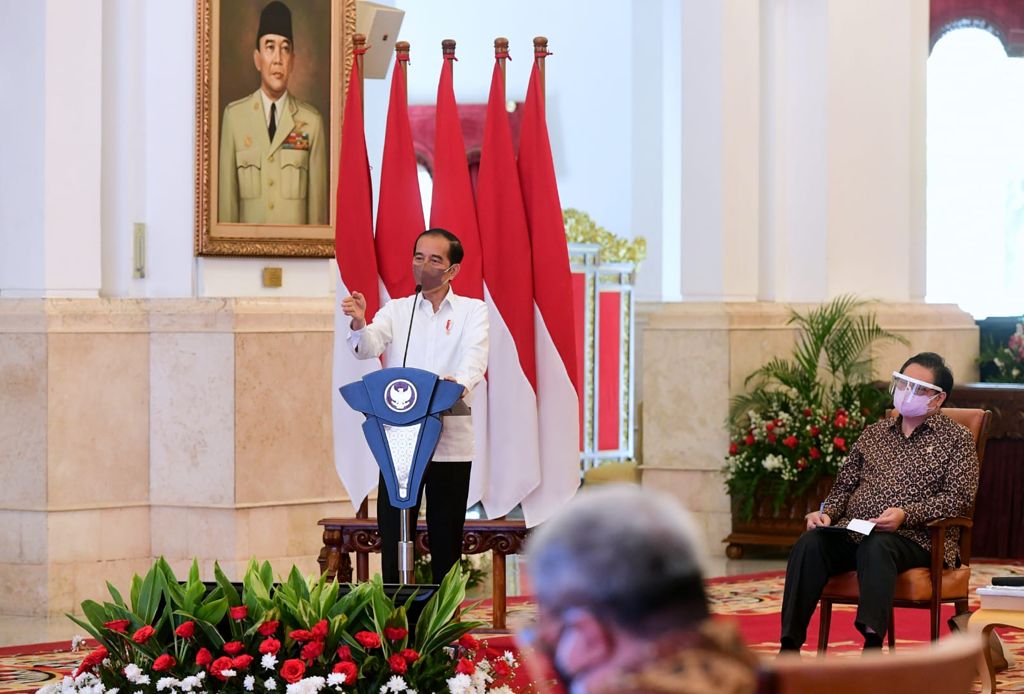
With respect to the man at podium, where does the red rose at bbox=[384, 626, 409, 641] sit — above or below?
below

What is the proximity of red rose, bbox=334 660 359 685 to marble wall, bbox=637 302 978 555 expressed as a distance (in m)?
6.12

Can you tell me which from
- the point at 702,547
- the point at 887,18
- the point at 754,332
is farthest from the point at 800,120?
the point at 702,547

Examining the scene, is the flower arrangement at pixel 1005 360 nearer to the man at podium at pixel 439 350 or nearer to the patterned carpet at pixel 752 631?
the patterned carpet at pixel 752 631

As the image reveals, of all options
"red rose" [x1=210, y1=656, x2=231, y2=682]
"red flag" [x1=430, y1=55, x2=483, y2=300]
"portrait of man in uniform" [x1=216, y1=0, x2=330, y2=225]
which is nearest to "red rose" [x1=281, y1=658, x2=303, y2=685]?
"red rose" [x1=210, y1=656, x2=231, y2=682]

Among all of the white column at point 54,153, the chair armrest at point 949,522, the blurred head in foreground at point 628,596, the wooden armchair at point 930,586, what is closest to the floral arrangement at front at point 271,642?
the wooden armchair at point 930,586

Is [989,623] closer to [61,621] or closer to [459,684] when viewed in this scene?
[459,684]

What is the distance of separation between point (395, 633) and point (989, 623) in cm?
224

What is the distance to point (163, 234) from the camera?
27.8ft

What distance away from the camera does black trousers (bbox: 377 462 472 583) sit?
5.74 meters

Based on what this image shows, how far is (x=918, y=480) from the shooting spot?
593 cm

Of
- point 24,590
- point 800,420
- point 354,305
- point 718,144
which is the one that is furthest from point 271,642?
point 718,144

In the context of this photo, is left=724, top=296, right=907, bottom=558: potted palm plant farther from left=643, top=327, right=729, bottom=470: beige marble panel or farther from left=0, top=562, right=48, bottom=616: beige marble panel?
left=0, top=562, right=48, bottom=616: beige marble panel

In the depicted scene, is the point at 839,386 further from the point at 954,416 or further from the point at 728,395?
the point at 954,416

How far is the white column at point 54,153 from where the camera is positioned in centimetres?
818
